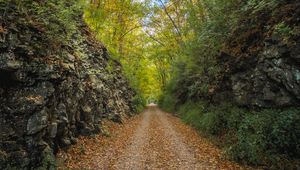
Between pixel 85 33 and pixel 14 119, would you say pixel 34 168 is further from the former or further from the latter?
pixel 85 33

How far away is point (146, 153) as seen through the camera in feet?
32.4

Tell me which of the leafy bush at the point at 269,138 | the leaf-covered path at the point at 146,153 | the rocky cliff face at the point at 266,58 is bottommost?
the leaf-covered path at the point at 146,153

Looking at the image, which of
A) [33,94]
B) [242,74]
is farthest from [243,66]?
[33,94]

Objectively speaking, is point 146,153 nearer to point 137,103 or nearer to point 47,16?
point 47,16

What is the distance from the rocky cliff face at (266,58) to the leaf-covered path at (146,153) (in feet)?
9.51

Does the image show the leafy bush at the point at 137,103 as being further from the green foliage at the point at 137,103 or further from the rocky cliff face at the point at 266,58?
the rocky cliff face at the point at 266,58

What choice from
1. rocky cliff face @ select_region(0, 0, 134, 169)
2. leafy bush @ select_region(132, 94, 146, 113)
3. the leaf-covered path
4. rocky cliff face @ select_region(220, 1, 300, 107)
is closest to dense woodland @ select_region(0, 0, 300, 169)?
rocky cliff face @ select_region(220, 1, 300, 107)

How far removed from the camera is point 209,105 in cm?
1516

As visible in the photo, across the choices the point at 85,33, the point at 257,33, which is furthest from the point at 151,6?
the point at 257,33

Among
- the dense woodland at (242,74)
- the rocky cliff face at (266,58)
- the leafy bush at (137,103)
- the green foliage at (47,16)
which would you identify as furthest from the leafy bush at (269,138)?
the leafy bush at (137,103)

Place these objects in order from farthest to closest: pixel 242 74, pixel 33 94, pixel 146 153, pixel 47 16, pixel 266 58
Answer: pixel 242 74 → pixel 146 153 → pixel 266 58 → pixel 47 16 → pixel 33 94

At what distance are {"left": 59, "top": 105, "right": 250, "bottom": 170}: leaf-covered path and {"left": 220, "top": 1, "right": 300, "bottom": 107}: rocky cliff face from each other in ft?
9.51

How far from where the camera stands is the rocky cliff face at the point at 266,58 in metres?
8.01

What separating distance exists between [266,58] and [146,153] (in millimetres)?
6111
